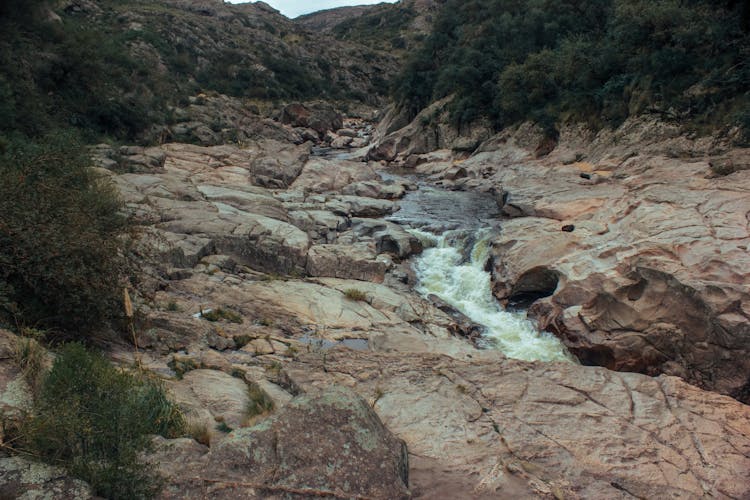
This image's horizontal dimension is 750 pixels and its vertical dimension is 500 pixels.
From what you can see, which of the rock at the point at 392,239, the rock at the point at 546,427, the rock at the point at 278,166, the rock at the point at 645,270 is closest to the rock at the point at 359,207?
the rock at the point at 392,239

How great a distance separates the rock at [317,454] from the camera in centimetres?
386

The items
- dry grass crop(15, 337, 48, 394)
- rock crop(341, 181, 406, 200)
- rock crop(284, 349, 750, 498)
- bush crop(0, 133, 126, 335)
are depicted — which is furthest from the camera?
rock crop(341, 181, 406, 200)

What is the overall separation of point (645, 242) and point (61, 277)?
36.6ft

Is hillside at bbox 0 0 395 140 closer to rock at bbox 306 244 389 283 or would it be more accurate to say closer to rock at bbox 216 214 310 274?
rock at bbox 216 214 310 274

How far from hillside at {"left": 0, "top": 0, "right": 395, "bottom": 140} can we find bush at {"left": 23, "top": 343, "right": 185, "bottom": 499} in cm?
1468

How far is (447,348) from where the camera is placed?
31.7 ft

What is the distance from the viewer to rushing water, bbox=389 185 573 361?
442 inches

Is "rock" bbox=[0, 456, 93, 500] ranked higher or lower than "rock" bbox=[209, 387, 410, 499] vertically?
higher

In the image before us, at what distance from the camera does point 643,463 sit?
561 centimetres

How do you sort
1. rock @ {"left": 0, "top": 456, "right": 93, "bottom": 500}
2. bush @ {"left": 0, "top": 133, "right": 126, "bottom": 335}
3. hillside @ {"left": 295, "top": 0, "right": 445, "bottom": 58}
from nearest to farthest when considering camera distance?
rock @ {"left": 0, "top": 456, "right": 93, "bottom": 500}, bush @ {"left": 0, "top": 133, "right": 126, "bottom": 335}, hillside @ {"left": 295, "top": 0, "right": 445, "bottom": 58}

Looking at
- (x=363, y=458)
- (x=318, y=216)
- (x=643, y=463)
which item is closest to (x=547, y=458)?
(x=643, y=463)

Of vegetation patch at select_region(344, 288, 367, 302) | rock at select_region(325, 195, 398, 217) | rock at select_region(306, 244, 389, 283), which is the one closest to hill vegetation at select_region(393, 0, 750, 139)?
rock at select_region(325, 195, 398, 217)

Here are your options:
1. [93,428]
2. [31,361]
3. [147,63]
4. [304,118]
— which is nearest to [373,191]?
[31,361]

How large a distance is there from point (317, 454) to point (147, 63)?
4327cm
